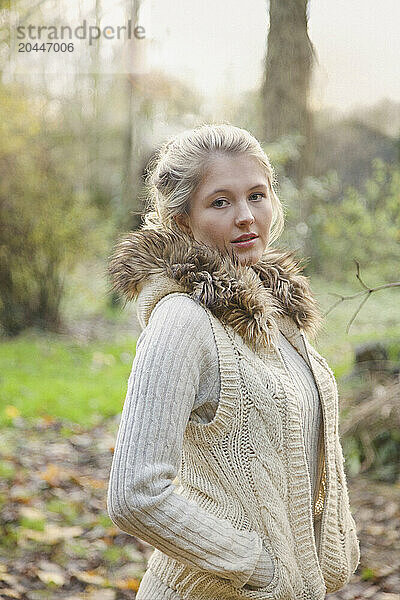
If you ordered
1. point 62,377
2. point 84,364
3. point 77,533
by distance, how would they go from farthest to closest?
1. point 84,364
2. point 62,377
3. point 77,533

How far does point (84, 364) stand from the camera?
8.69m

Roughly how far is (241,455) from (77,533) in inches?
113

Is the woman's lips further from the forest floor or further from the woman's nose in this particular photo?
the forest floor

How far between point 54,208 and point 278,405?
338 inches

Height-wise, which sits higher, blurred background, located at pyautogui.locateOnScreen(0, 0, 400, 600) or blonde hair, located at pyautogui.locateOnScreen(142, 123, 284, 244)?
blonde hair, located at pyautogui.locateOnScreen(142, 123, 284, 244)

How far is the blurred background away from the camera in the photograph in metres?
4.37

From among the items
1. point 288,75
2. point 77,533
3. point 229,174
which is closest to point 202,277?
point 229,174

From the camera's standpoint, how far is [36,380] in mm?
7621

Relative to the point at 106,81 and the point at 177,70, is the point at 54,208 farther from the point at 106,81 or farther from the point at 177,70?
the point at 106,81

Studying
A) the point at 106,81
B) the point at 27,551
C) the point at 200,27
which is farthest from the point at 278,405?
the point at 106,81

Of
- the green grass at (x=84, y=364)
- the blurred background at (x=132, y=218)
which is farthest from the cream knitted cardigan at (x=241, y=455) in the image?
the green grass at (x=84, y=364)

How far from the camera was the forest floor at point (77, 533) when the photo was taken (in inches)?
143

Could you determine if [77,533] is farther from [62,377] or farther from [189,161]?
[62,377]

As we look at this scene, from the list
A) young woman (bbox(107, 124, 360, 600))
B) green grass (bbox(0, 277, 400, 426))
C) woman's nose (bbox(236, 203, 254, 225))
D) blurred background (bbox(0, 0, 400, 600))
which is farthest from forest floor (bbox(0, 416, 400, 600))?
woman's nose (bbox(236, 203, 254, 225))
